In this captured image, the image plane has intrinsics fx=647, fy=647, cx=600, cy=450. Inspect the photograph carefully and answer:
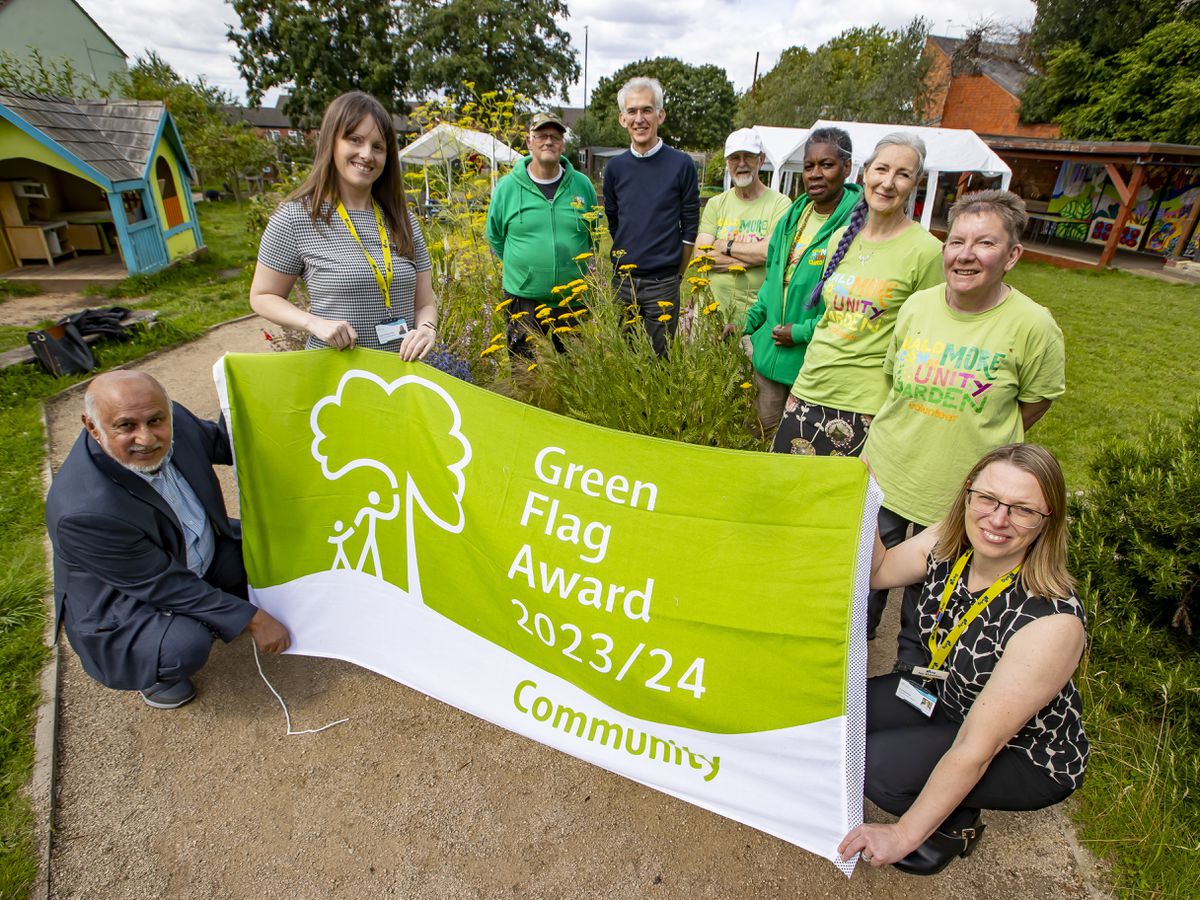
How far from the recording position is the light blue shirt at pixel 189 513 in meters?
2.39

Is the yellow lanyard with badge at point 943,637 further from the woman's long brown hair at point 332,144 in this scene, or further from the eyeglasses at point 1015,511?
the woman's long brown hair at point 332,144

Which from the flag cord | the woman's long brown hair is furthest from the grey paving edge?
the woman's long brown hair

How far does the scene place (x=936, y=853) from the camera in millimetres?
1913

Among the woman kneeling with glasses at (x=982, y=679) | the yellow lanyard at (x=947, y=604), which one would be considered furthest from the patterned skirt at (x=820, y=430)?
the yellow lanyard at (x=947, y=604)

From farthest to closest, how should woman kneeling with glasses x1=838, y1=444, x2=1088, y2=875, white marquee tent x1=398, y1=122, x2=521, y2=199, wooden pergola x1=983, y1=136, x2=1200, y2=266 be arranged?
wooden pergola x1=983, y1=136, x2=1200, y2=266 < white marquee tent x1=398, y1=122, x2=521, y2=199 < woman kneeling with glasses x1=838, y1=444, x2=1088, y2=875

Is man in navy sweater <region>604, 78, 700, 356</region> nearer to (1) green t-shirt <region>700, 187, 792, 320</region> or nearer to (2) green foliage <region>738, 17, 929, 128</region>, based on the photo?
(1) green t-shirt <region>700, 187, 792, 320</region>

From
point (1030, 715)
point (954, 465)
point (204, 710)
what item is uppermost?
point (954, 465)

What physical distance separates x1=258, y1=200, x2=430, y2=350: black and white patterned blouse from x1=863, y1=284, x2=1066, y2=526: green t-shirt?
2007 millimetres

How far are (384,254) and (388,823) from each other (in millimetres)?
2129

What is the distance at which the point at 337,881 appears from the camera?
76.7 inches

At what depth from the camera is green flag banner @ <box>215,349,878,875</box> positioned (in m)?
1.76

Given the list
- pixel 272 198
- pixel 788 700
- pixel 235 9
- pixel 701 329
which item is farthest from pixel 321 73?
pixel 788 700

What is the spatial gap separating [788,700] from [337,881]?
4.77 ft

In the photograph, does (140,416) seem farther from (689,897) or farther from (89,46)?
(89,46)
